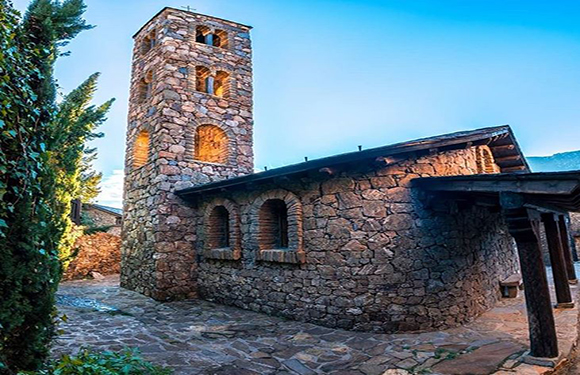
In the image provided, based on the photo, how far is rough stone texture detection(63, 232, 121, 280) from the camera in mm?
12578

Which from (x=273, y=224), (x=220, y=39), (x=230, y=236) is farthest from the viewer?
(x=220, y=39)

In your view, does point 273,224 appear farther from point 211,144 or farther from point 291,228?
point 211,144

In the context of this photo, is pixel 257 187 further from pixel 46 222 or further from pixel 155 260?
pixel 46 222

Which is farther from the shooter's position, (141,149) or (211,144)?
(211,144)

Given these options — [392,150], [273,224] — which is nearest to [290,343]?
[273,224]

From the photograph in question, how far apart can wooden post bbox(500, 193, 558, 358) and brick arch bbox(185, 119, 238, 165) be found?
7.40 meters

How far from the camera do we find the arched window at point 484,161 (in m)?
7.96

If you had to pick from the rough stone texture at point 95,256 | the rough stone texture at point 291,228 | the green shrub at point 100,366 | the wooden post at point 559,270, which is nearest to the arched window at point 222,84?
the rough stone texture at point 291,228

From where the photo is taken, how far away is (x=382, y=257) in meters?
5.56

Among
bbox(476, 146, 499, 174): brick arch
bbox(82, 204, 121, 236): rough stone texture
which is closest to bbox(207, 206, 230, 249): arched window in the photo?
bbox(476, 146, 499, 174): brick arch

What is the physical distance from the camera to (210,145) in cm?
1086

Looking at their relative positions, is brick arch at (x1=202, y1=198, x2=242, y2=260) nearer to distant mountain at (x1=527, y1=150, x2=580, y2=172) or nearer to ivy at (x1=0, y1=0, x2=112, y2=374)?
ivy at (x1=0, y1=0, x2=112, y2=374)

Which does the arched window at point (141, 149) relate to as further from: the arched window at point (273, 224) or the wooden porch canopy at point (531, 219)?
the wooden porch canopy at point (531, 219)

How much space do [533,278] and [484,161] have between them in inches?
190
